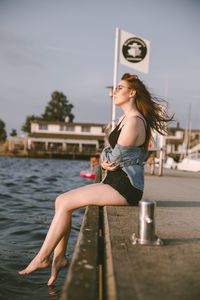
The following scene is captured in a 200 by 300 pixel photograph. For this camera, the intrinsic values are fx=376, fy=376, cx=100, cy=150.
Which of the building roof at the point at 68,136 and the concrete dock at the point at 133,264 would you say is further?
the building roof at the point at 68,136

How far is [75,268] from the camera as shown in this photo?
211 centimetres

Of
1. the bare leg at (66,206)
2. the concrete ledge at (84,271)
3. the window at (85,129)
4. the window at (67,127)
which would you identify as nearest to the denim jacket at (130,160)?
the bare leg at (66,206)

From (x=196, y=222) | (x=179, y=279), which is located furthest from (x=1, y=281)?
(x=179, y=279)

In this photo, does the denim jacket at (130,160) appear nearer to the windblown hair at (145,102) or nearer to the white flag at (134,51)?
the windblown hair at (145,102)

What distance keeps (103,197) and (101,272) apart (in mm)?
1236

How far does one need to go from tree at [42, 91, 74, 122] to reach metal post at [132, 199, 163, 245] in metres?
Answer: 105

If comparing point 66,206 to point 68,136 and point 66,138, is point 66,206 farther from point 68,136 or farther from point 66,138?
point 68,136

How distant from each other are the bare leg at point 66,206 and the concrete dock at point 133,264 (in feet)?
0.57

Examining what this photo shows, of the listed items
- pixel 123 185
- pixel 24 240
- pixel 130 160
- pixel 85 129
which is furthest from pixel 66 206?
pixel 85 129

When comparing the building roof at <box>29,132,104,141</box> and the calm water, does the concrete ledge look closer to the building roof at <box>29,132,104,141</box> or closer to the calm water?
the calm water

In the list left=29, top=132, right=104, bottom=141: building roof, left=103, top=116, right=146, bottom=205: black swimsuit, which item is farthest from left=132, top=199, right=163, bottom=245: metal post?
left=29, top=132, right=104, bottom=141: building roof

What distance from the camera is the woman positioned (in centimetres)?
343

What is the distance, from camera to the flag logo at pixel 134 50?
36.9 feet

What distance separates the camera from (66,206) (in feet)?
11.4
